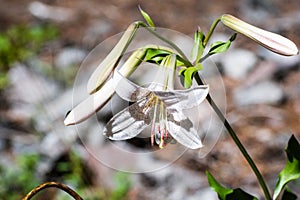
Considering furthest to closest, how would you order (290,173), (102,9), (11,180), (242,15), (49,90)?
1. (102,9)
2. (242,15)
3. (49,90)
4. (11,180)
5. (290,173)

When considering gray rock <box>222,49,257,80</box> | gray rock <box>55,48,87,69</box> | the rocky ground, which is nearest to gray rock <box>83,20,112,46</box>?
the rocky ground

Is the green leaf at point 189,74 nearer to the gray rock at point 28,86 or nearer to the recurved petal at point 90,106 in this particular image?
the recurved petal at point 90,106

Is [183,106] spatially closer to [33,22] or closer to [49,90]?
[49,90]

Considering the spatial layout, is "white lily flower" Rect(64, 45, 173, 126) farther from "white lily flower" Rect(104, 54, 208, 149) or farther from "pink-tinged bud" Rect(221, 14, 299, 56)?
"pink-tinged bud" Rect(221, 14, 299, 56)

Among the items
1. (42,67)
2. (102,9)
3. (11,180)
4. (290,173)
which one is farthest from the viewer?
(102,9)

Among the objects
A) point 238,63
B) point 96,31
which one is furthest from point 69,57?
point 238,63

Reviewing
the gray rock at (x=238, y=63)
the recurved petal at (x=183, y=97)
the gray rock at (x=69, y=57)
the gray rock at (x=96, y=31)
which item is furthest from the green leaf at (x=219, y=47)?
the gray rock at (x=96, y=31)

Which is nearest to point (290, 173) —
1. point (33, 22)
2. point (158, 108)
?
point (158, 108)
